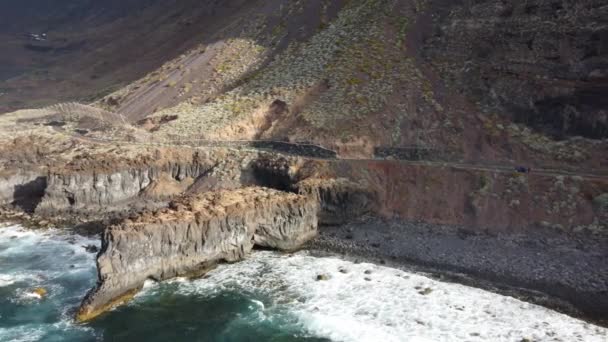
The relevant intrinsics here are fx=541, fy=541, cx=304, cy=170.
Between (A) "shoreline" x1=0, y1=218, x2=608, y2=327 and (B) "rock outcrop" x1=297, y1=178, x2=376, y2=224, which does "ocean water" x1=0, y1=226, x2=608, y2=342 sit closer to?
(A) "shoreline" x1=0, y1=218, x2=608, y2=327

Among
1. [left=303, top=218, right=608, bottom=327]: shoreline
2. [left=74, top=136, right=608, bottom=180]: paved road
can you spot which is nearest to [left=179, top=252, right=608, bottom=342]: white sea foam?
[left=303, top=218, right=608, bottom=327]: shoreline

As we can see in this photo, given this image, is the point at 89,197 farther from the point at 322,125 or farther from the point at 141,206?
the point at 322,125

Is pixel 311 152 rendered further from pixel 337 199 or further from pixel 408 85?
pixel 408 85

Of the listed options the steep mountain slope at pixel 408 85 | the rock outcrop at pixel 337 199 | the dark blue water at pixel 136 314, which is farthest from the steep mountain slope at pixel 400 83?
the dark blue water at pixel 136 314

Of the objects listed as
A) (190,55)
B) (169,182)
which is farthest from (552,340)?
(190,55)

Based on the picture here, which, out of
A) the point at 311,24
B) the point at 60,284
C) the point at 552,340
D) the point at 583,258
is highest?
the point at 311,24
